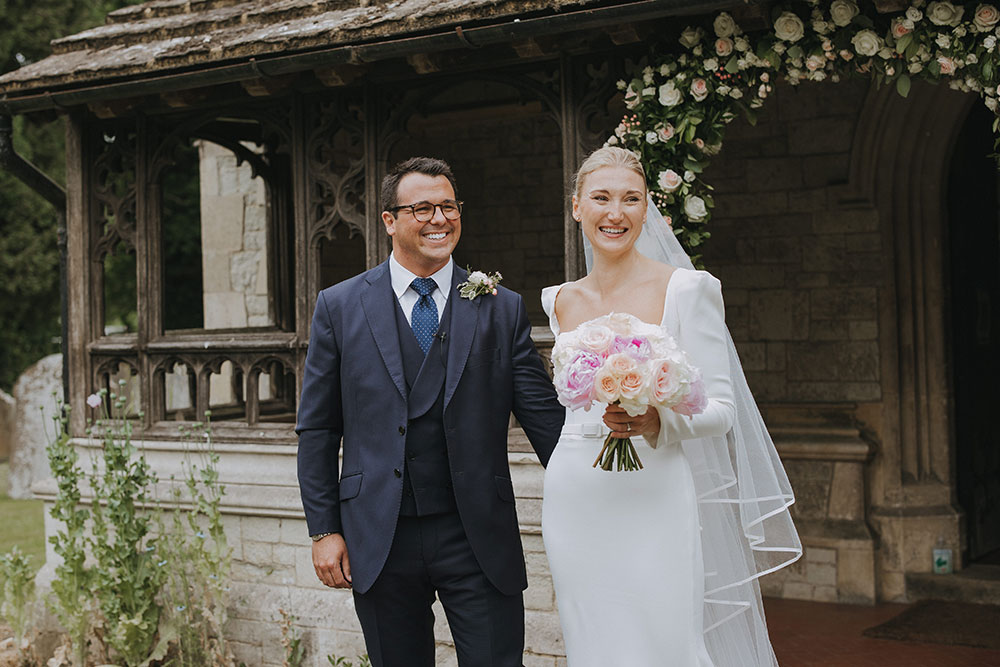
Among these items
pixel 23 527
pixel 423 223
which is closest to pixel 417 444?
pixel 423 223

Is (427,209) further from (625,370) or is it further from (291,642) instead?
(291,642)

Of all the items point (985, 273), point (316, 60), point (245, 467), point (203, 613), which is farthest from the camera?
point (985, 273)

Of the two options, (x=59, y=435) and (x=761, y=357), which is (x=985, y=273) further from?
(x=59, y=435)

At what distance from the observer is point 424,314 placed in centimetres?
349

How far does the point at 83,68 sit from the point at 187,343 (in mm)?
1593

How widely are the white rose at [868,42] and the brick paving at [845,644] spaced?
3.20m

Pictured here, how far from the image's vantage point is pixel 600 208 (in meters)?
3.17

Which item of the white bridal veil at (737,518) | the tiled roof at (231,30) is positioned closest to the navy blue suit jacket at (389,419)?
the white bridal veil at (737,518)

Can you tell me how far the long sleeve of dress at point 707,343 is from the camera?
3.05 metres

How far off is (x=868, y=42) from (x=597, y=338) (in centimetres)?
241

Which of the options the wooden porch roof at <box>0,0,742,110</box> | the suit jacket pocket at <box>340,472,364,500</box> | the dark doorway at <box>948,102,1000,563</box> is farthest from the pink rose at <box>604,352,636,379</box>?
the dark doorway at <box>948,102,1000,563</box>

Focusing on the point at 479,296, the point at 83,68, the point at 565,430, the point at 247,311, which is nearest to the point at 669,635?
the point at 565,430

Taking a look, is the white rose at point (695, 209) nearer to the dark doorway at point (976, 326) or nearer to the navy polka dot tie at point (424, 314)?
the navy polka dot tie at point (424, 314)

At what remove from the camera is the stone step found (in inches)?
273
